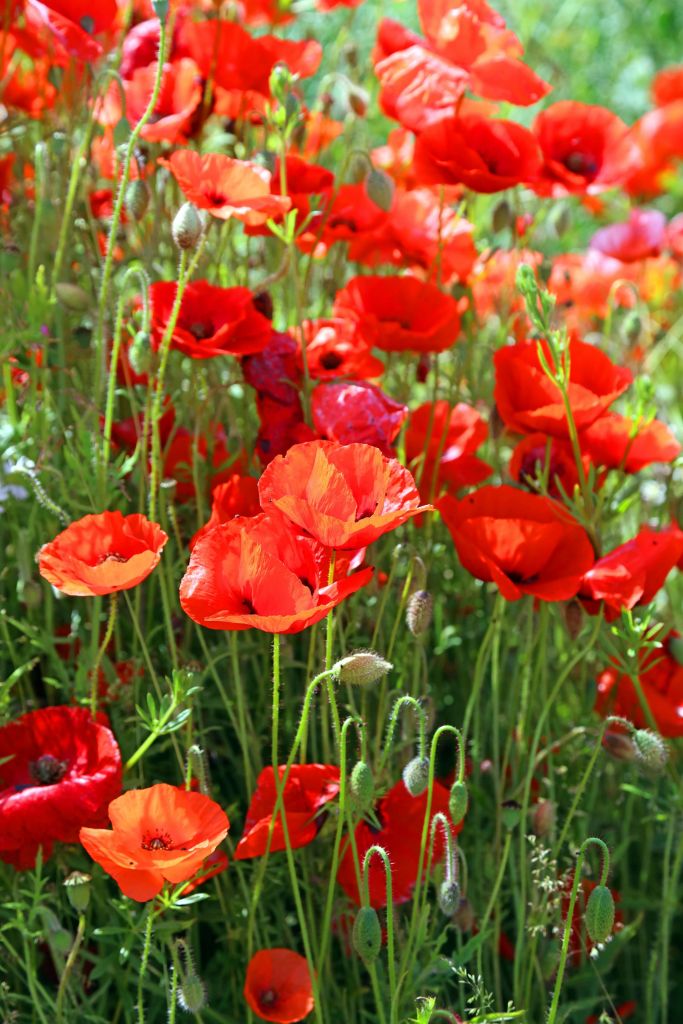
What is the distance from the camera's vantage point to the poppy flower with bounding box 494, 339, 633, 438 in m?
1.22

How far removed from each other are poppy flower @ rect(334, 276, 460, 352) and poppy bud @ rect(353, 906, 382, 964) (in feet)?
1.88

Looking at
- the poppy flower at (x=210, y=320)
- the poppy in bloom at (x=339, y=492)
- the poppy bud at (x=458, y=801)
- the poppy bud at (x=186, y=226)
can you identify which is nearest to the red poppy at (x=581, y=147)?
the poppy flower at (x=210, y=320)

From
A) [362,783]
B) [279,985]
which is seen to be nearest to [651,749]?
[362,783]

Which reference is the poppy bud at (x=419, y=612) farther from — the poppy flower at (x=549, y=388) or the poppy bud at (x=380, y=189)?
the poppy bud at (x=380, y=189)

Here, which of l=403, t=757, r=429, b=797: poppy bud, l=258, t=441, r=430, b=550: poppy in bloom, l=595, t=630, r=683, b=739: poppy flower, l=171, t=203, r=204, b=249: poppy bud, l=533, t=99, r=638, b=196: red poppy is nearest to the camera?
l=258, t=441, r=430, b=550: poppy in bloom

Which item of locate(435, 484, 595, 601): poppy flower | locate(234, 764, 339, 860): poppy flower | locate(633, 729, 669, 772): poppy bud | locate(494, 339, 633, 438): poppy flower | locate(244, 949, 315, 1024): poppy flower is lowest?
locate(244, 949, 315, 1024): poppy flower

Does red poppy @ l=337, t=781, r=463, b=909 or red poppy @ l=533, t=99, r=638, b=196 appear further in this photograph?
red poppy @ l=533, t=99, r=638, b=196

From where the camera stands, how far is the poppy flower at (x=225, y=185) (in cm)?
117

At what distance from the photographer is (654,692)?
1.33 m

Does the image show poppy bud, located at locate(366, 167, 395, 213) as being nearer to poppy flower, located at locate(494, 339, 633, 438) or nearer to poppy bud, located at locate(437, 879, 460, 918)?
poppy flower, located at locate(494, 339, 633, 438)

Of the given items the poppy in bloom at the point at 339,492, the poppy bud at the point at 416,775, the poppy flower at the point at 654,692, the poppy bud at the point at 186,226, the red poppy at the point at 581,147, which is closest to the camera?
the poppy in bloom at the point at 339,492

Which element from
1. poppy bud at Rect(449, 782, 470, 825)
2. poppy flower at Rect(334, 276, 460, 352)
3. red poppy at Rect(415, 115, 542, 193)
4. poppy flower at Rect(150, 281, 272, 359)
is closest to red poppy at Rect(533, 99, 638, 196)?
red poppy at Rect(415, 115, 542, 193)

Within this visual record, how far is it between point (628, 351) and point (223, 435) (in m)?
0.57

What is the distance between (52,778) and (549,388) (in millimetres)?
552
